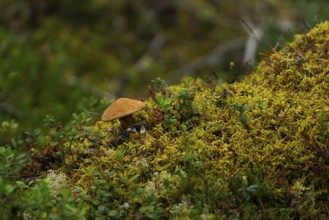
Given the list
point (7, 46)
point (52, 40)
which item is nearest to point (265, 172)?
point (7, 46)

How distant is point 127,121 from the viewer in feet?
8.91

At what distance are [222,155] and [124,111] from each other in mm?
588

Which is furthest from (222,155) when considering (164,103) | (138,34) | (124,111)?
(138,34)

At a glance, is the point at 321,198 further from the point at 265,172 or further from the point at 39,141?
the point at 39,141

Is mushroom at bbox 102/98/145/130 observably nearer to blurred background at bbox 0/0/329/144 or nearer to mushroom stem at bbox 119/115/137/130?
mushroom stem at bbox 119/115/137/130

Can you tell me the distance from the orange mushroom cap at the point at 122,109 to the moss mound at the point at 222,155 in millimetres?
116

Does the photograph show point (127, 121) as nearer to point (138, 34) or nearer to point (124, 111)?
point (124, 111)

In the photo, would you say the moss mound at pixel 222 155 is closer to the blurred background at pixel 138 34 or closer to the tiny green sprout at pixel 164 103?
the tiny green sprout at pixel 164 103

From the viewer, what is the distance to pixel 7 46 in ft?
21.7

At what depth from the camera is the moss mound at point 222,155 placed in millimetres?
2201

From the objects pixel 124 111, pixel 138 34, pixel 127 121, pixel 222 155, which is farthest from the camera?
pixel 138 34

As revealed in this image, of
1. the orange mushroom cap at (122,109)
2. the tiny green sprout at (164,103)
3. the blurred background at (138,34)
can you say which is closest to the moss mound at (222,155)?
the tiny green sprout at (164,103)

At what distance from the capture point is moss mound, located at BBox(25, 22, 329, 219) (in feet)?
7.22

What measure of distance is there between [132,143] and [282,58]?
1.05m
